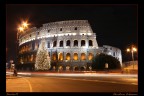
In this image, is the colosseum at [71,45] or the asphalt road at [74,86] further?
the colosseum at [71,45]

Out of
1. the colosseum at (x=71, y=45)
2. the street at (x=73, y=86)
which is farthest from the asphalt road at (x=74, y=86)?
the colosseum at (x=71, y=45)

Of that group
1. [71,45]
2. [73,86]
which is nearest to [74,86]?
[73,86]

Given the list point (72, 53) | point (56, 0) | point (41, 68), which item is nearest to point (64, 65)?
point (72, 53)

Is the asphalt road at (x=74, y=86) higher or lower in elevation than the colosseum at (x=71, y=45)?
lower

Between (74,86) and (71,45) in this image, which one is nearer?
(74,86)

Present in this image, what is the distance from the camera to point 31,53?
297 ft

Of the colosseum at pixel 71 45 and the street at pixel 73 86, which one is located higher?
the colosseum at pixel 71 45

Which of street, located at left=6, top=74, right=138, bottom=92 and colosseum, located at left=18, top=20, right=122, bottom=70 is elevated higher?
colosseum, located at left=18, top=20, right=122, bottom=70

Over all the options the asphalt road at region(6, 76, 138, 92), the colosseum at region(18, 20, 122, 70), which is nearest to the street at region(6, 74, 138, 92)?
the asphalt road at region(6, 76, 138, 92)

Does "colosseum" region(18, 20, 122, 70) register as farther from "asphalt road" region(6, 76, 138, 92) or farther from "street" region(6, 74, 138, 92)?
"asphalt road" region(6, 76, 138, 92)

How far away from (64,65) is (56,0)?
243ft

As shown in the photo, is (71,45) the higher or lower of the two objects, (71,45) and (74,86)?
the higher

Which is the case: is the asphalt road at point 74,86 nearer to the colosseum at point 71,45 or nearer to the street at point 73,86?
the street at point 73,86

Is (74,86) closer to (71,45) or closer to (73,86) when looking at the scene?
(73,86)
